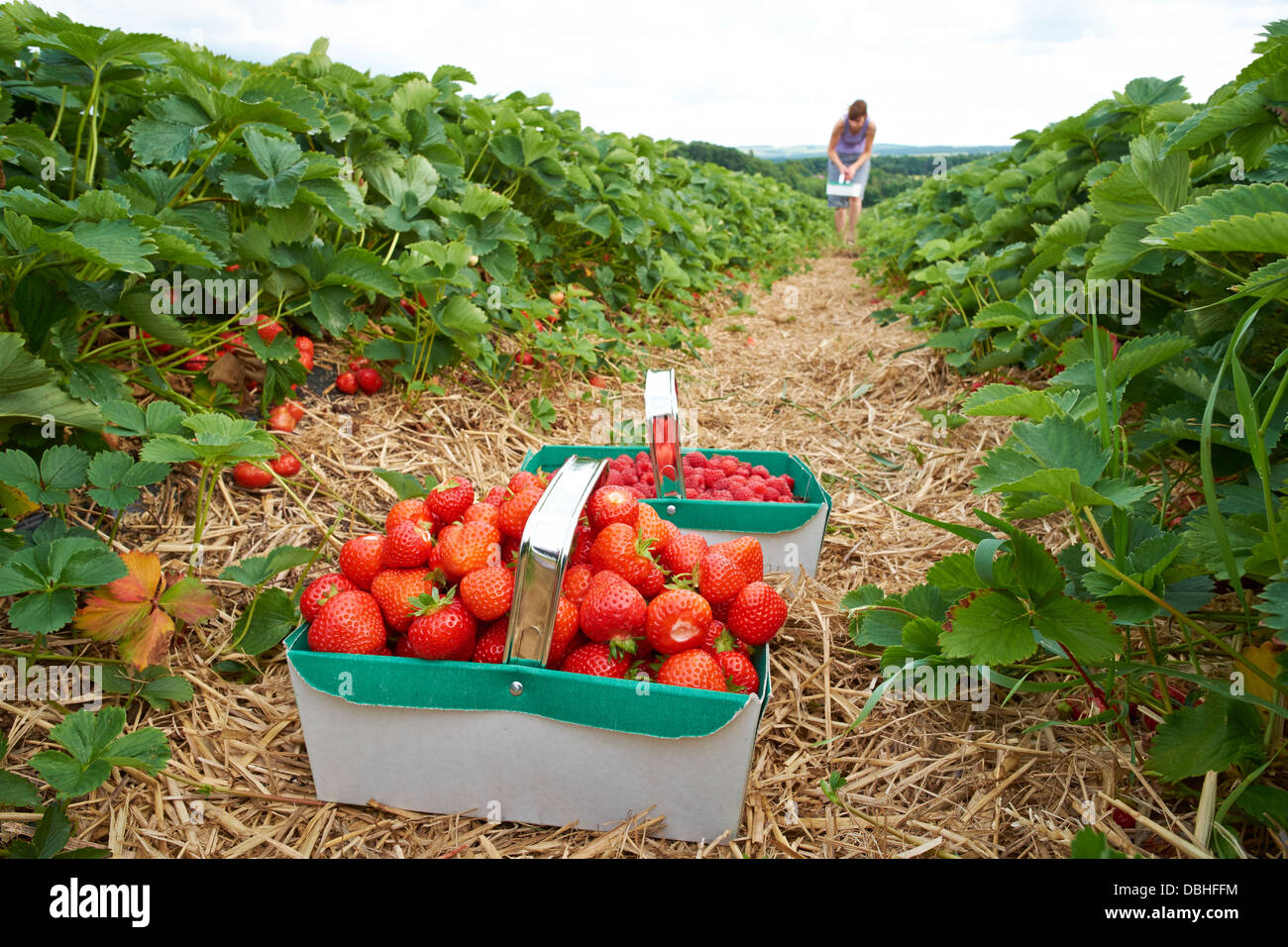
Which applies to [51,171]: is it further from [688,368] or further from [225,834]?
[688,368]

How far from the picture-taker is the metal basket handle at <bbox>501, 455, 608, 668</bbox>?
1151 mm

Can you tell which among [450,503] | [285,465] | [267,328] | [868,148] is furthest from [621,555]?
[868,148]

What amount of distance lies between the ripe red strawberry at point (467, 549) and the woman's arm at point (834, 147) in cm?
1204

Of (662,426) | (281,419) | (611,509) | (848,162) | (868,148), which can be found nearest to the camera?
(611,509)

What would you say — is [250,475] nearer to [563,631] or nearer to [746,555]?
[563,631]

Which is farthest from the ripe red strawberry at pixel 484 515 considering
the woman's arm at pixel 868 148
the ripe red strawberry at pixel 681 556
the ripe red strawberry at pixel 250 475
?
the woman's arm at pixel 868 148

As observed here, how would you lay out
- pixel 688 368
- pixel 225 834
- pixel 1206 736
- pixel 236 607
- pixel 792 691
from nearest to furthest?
pixel 1206 736
pixel 225 834
pixel 792 691
pixel 236 607
pixel 688 368

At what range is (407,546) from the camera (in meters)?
1.44

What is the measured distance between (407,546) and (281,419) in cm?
131

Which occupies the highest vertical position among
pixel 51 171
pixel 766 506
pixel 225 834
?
pixel 51 171

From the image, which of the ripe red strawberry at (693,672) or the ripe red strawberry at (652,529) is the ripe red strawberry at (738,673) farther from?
the ripe red strawberry at (652,529)

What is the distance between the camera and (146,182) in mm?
2023
